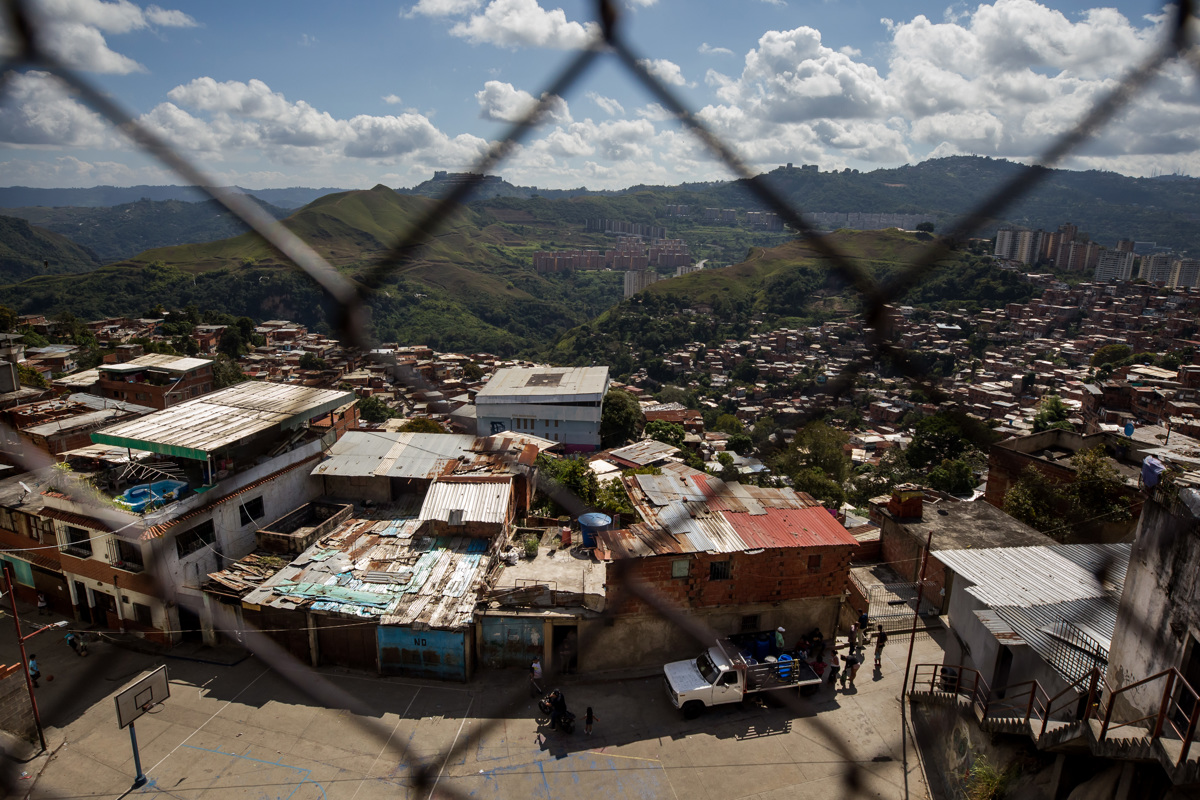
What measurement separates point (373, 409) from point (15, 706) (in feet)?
53.1

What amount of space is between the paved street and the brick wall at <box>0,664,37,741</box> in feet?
0.80

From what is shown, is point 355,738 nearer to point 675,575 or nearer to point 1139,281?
point 675,575

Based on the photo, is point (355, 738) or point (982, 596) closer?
point (982, 596)

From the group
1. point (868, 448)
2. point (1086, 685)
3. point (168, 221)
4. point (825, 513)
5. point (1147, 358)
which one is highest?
point (168, 221)

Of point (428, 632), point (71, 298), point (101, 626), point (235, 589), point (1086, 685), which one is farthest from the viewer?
point (71, 298)

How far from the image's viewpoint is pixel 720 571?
6.59m

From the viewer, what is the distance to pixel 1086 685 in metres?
3.75

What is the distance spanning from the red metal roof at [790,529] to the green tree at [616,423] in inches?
481

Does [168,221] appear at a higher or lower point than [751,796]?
higher

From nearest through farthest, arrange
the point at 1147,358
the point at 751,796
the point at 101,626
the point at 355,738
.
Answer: the point at 751,796
the point at 355,738
the point at 101,626
the point at 1147,358

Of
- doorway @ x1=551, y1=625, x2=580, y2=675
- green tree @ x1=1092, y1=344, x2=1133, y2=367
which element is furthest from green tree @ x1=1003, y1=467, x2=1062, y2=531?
green tree @ x1=1092, y1=344, x2=1133, y2=367

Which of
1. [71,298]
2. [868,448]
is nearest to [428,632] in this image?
[868,448]

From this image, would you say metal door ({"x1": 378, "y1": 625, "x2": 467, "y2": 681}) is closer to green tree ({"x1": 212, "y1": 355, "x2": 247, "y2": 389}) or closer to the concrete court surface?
the concrete court surface

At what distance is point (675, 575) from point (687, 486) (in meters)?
1.46
